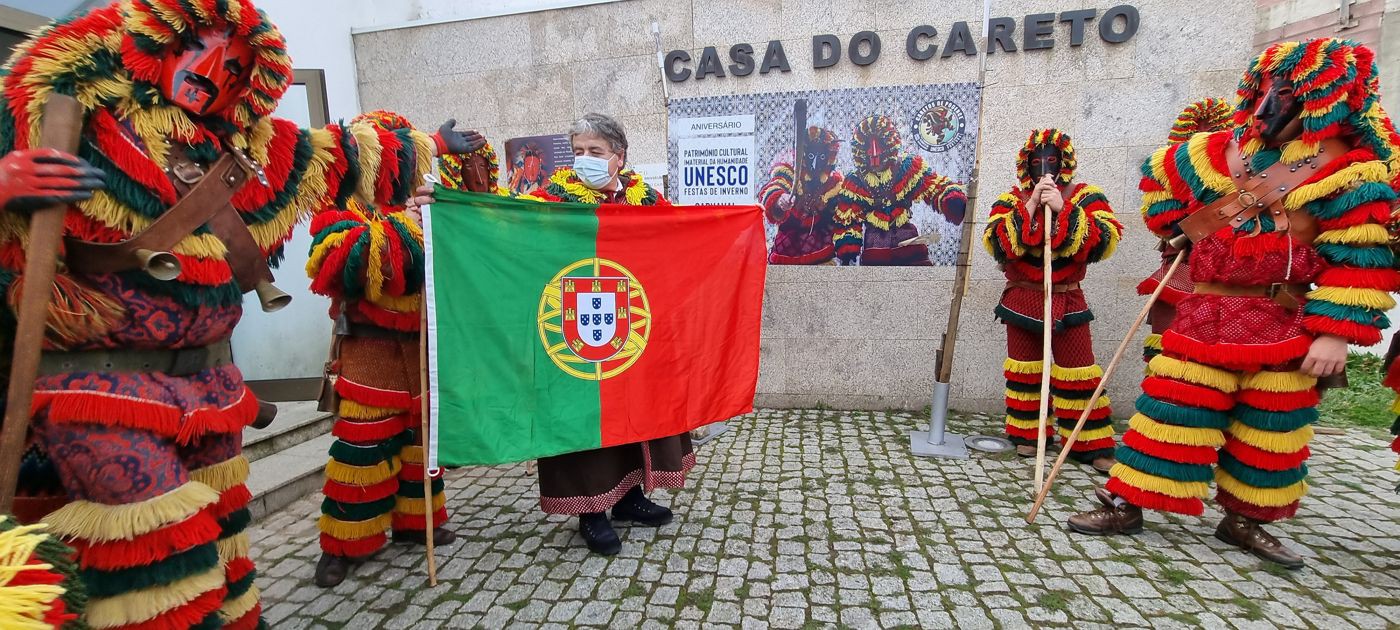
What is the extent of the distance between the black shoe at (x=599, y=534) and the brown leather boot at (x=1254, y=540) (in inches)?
116

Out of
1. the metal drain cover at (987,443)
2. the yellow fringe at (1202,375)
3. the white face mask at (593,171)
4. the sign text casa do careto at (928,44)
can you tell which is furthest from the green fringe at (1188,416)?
the sign text casa do careto at (928,44)

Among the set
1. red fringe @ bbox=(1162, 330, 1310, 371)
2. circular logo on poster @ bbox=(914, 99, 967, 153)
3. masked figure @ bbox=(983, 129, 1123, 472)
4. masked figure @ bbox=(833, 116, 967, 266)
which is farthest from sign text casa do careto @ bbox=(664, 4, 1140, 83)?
red fringe @ bbox=(1162, 330, 1310, 371)

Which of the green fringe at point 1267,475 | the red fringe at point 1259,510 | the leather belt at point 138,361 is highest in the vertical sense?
the leather belt at point 138,361

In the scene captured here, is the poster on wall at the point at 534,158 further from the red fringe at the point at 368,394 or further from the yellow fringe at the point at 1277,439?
the yellow fringe at the point at 1277,439

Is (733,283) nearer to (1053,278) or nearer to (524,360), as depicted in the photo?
(524,360)

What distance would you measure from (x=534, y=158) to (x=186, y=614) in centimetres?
476

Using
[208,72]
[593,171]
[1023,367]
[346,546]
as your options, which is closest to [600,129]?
[593,171]

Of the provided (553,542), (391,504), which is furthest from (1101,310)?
(391,504)

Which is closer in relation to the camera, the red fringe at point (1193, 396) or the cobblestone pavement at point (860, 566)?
the cobblestone pavement at point (860, 566)

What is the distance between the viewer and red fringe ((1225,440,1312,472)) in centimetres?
278

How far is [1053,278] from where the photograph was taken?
4156mm

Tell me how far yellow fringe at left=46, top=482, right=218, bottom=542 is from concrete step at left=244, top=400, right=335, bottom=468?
7.92ft

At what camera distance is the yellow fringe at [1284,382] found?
106 inches

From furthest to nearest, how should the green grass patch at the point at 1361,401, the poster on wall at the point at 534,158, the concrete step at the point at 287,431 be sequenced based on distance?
1. the poster on wall at the point at 534,158
2. the green grass patch at the point at 1361,401
3. the concrete step at the point at 287,431
